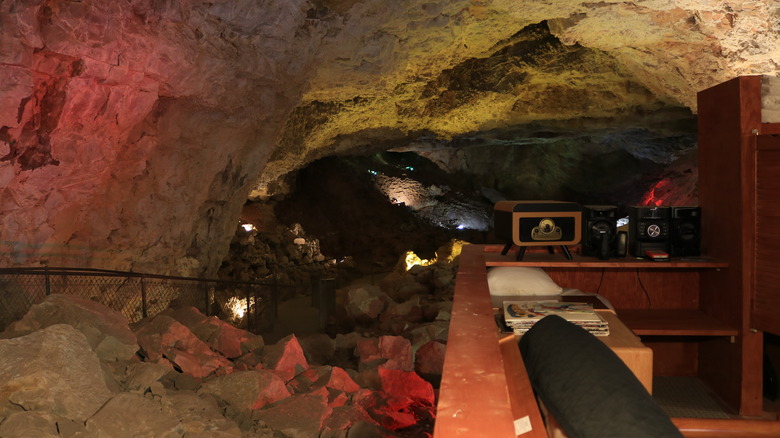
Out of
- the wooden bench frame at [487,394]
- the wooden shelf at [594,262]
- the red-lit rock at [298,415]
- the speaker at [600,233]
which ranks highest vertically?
the speaker at [600,233]

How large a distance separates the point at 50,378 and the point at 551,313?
231 centimetres

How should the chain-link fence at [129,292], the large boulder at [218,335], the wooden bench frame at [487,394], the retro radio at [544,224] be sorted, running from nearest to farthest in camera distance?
1. the wooden bench frame at [487,394]
2. the retro radio at [544,224]
3. the large boulder at [218,335]
4. the chain-link fence at [129,292]

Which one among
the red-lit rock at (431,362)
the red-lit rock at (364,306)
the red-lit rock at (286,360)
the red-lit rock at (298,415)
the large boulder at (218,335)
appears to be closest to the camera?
the red-lit rock at (298,415)

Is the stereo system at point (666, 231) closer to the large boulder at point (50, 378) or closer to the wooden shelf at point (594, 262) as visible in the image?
the wooden shelf at point (594, 262)

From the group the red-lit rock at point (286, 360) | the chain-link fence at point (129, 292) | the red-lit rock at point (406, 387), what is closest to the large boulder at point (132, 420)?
the red-lit rock at point (286, 360)

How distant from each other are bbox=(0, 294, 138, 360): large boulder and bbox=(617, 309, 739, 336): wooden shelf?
10.3 feet

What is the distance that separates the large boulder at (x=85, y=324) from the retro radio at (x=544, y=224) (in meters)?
2.48

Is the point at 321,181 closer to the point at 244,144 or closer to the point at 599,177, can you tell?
the point at 599,177

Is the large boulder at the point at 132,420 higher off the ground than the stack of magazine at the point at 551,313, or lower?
lower

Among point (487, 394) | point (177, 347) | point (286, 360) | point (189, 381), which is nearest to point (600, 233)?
point (286, 360)

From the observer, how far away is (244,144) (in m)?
6.42

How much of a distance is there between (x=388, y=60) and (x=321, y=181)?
9.81 metres

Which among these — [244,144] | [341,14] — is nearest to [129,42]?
[341,14]

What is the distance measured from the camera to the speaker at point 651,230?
361 cm
